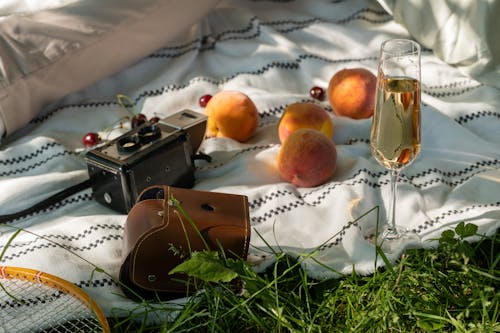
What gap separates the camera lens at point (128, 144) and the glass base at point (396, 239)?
539 millimetres

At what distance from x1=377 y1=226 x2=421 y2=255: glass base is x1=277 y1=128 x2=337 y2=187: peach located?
0.73ft

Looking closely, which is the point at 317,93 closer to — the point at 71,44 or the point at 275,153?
the point at 275,153

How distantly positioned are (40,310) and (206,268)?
30 centimetres

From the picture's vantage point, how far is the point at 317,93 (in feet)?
6.20

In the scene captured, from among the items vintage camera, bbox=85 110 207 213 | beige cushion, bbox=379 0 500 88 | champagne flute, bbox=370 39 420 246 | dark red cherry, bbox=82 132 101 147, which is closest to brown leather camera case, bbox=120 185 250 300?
vintage camera, bbox=85 110 207 213

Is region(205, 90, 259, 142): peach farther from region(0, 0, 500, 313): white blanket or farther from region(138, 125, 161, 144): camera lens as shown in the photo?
region(138, 125, 161, 144): camera lens

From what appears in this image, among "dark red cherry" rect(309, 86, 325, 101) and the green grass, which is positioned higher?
"dark red cherry" rect(309, 86, 325, 101)

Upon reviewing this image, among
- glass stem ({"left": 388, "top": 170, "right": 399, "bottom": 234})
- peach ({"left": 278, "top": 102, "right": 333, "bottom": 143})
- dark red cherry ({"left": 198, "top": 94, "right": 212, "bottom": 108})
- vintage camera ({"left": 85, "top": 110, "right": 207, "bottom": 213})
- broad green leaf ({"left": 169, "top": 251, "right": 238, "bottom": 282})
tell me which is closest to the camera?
broad green leaf ({"left": 169, "top": 251, "right": 238, "bottom": 282})

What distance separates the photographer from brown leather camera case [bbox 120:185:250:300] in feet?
3.81

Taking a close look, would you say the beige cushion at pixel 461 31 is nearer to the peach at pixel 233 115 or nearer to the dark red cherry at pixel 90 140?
the peach at pixel 233 115

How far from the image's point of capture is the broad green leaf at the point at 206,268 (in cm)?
109

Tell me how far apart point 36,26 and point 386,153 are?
107 cm

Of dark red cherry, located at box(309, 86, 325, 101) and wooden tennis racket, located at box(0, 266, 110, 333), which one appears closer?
wooden tennis racket, located at box(0, 266, 110, 333)

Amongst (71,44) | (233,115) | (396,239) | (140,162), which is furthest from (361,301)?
(71,44)
